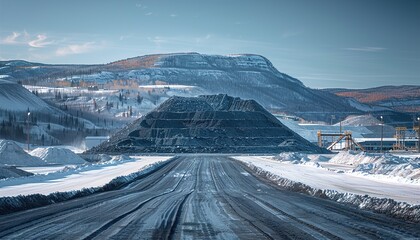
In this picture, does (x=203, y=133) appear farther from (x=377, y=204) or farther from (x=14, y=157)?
(x=377, y=204)

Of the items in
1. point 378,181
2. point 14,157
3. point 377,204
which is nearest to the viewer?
point 377,204

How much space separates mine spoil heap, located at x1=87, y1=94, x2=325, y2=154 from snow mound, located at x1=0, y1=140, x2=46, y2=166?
3800 centimetres

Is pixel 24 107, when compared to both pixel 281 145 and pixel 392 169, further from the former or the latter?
pixel 392 169

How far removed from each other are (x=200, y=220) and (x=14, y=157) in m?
46.2

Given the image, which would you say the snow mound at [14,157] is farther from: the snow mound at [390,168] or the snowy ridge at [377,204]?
the snowy ridge at [377,204]

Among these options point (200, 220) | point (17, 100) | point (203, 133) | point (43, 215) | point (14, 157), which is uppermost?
point (17, 100)

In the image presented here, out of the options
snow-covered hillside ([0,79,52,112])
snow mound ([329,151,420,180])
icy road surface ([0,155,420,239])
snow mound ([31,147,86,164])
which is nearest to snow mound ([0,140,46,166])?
snow mound ([31,147,86,164])

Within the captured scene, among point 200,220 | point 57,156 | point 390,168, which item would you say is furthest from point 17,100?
point 200,220

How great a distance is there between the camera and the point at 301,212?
61.0ft

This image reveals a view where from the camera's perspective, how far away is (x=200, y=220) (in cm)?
1631

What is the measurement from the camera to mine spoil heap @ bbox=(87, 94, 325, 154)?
104 meters

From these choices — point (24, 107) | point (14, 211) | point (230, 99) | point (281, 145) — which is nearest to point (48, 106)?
point (24, 107)

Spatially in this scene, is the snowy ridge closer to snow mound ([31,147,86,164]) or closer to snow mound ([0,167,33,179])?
snow mound ([0,167,33,179])

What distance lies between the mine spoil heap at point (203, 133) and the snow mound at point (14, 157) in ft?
125
